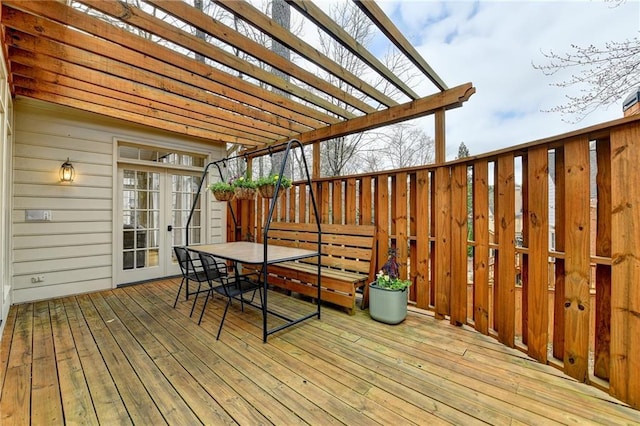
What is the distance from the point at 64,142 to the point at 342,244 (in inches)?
168

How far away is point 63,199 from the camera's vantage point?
3848 millimetres

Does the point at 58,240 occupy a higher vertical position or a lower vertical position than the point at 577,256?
lower

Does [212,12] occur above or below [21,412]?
above

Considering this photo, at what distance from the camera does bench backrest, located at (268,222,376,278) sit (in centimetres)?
339

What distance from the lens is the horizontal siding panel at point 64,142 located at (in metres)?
3.62

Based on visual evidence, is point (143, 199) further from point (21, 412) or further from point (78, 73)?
point (21, 412)

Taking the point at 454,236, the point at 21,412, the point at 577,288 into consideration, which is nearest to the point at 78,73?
the point at 21,412

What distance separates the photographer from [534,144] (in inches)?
83.0

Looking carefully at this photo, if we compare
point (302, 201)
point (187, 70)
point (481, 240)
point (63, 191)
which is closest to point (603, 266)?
point (481, 240)

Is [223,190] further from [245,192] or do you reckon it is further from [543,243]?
[543,243]

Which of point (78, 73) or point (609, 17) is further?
point (609, 17)

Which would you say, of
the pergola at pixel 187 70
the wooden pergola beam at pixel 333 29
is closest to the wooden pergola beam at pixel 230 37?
the pergola at pixel 187 70

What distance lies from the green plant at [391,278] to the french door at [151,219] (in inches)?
155

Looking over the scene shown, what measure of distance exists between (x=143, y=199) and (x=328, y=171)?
409 cm
